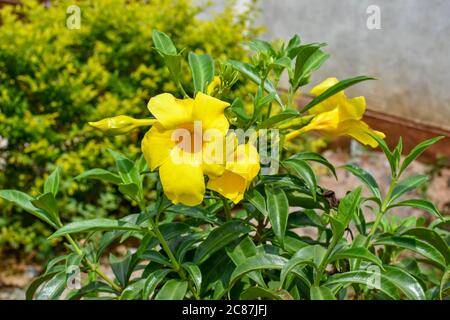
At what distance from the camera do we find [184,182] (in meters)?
1.27

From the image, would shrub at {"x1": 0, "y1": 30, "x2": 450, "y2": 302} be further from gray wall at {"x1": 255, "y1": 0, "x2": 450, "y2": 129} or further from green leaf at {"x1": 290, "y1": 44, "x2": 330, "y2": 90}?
gray wall at {"x1": 255, "y1": 0, "x2": 450, "y2": 129}

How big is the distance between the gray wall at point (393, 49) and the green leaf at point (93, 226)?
3.51 meters

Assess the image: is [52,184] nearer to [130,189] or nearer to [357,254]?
[130,189]

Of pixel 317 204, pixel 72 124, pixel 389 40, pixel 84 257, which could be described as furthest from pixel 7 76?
pixel 389 40

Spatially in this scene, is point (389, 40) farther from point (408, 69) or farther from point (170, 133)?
point (170, 133)

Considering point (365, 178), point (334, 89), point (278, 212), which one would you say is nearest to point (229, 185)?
point (278, 212)

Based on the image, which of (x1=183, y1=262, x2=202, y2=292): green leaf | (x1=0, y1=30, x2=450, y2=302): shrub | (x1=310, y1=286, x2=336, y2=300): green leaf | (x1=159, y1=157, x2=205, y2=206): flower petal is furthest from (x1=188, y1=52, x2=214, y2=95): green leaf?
(x1=310, y1=286, x2=336, y2=300): green leaf

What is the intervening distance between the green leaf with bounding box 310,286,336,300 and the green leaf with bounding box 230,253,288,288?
8 centimetres

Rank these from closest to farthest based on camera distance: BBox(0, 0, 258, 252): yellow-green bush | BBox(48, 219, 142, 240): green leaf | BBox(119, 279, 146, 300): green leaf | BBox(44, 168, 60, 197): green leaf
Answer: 1. BBox(48, 219, 142, 240): green leaf
2. BBox(119, 279, 146, 300): green leaf
3. BBox(44, 168, 60, 197): green leaf
4. BBox(0, 0, 258, 252): yellow-green bush

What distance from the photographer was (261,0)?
5496 millimetres

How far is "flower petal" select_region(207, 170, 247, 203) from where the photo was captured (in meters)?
1.32

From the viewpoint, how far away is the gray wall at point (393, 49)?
14.6 feet

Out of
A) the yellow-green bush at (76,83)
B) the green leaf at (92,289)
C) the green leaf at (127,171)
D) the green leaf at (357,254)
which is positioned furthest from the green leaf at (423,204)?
the yellow-green bush at (76,83)
